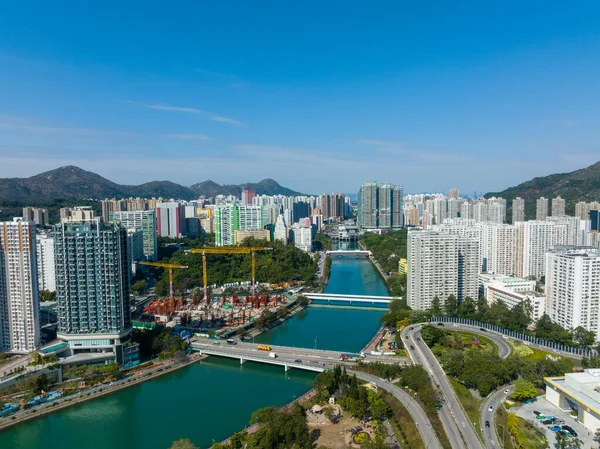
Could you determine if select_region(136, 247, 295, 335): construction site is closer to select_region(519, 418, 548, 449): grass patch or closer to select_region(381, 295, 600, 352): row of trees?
select_region(381, 295, 600, 352): row of trees

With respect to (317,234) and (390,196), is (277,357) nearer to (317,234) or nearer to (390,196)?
(317,234)

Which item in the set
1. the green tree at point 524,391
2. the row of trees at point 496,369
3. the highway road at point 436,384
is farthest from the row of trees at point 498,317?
the green tree at point 524,391

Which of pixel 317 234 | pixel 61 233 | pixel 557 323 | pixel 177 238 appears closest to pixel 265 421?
pixel 61 233

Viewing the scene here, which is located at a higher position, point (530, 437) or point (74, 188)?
point (74, 188)

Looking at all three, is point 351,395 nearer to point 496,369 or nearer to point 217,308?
point 496,369

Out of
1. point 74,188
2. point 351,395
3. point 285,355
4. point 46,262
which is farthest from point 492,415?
point 74,188
